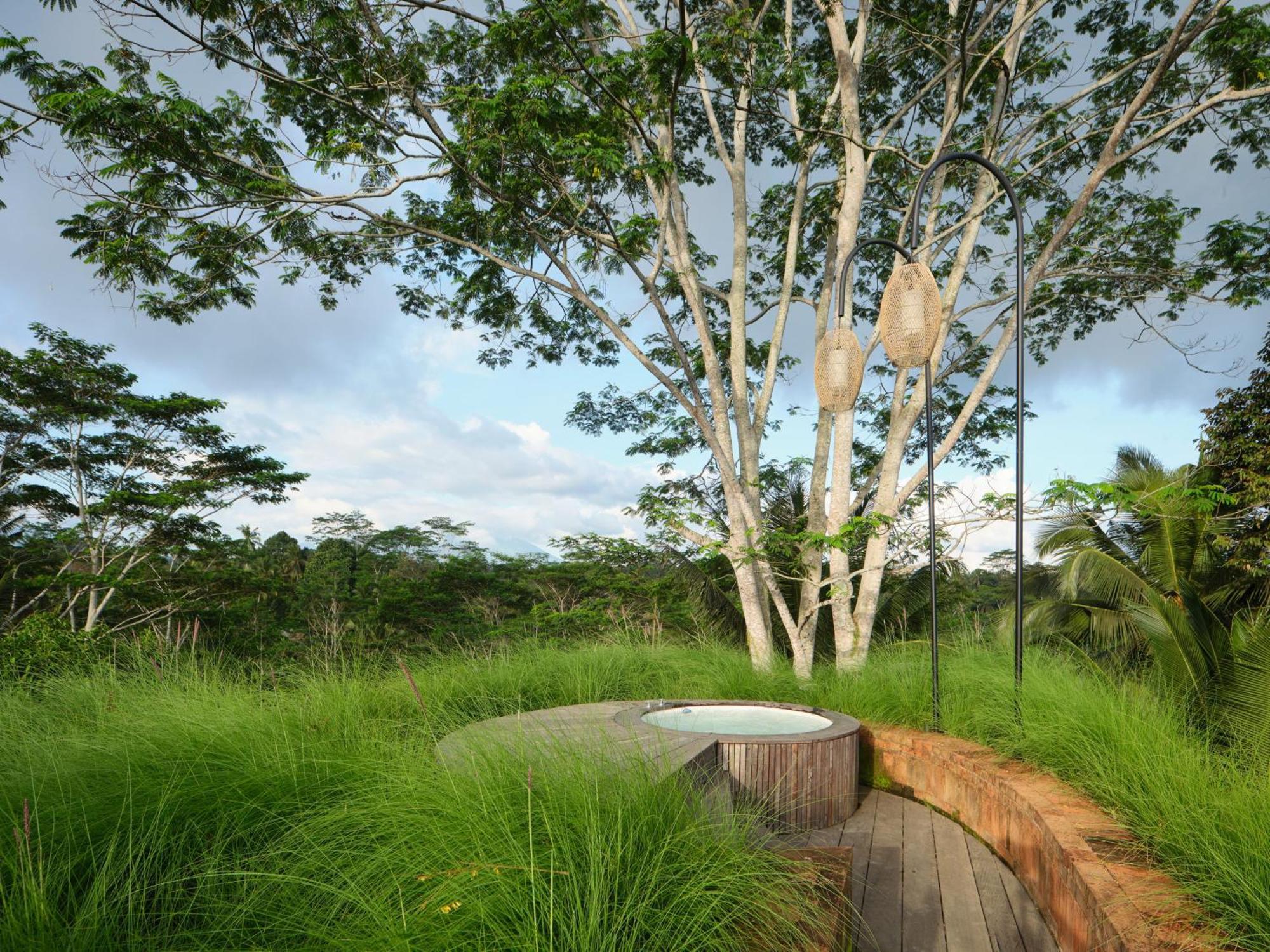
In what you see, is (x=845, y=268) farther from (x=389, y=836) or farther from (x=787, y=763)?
(x=389, y=836)

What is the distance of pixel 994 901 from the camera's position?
3215 millimetres

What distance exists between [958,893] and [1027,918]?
282 mm

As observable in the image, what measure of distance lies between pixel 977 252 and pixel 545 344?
19.2ft

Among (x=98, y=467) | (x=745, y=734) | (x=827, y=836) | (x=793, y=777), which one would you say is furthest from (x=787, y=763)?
(x=98, y=467)

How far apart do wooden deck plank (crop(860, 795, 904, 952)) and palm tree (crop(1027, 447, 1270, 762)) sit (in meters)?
1.84

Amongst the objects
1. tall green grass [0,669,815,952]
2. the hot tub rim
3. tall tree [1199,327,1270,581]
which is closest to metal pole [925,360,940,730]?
the hot tub rim

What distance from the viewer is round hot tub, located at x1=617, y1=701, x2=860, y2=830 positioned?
3.91m

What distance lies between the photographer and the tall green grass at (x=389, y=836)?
5.88 ft

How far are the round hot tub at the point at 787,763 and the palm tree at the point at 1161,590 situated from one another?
1997mm

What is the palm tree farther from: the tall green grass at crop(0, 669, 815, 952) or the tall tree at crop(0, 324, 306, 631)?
the tall tree at crop(0, 324, 306, 631)

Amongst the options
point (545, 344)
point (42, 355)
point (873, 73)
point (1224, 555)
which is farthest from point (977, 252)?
point (42, 355)

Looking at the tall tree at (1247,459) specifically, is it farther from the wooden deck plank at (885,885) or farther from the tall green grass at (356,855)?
the tall green grass at (356,855)

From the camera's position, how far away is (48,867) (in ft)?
6.17

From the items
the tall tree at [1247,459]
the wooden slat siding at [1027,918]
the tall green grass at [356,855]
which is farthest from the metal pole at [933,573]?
the tall tree at [1247,459]
